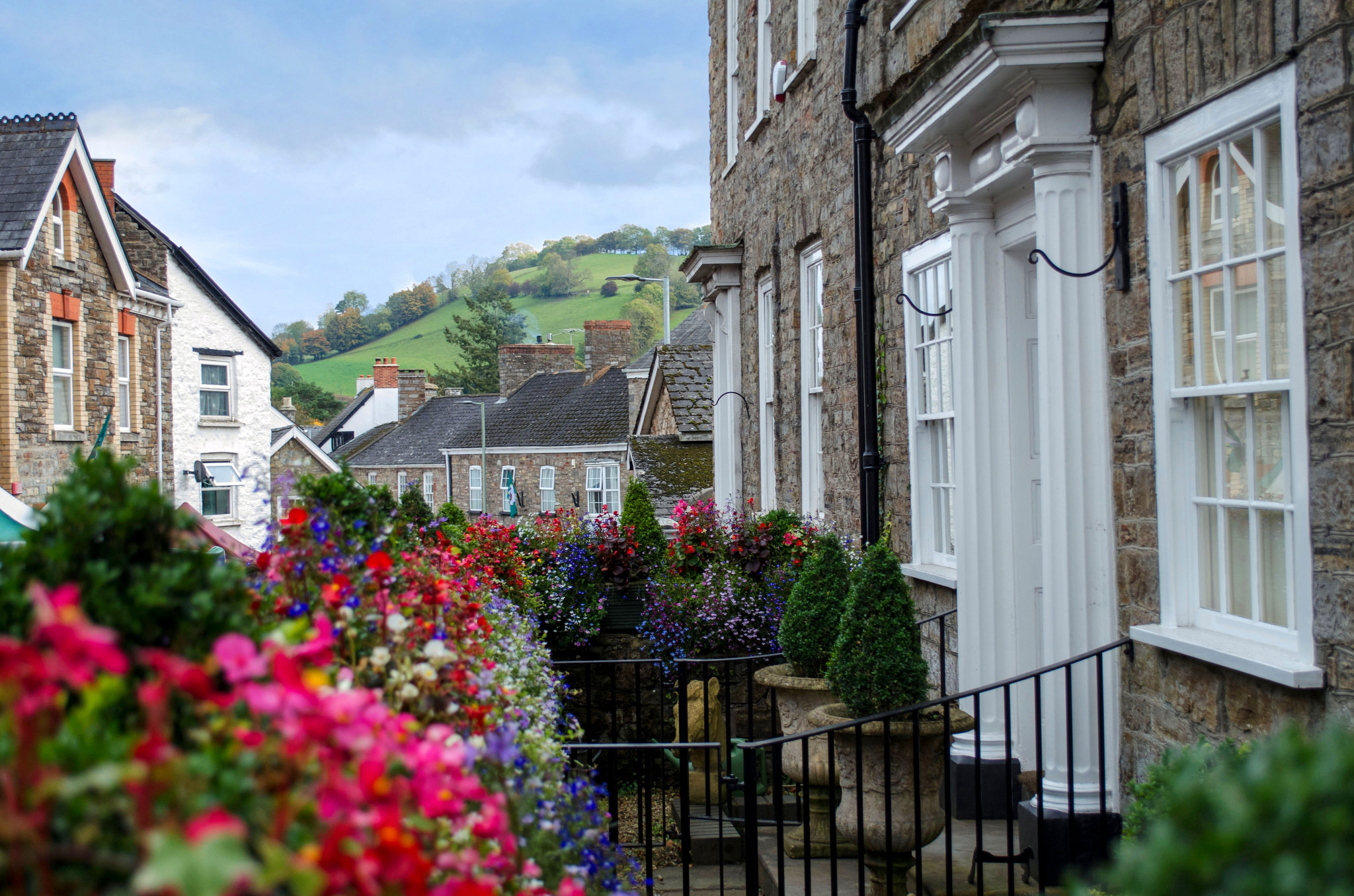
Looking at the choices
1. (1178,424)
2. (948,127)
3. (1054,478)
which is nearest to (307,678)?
(1178,424)

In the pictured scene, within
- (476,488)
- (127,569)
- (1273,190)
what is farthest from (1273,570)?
(476,488)

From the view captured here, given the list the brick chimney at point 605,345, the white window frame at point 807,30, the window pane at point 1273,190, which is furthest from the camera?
the brick chimney at point 605,345

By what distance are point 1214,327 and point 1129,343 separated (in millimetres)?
486

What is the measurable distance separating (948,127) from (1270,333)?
2.49 metres

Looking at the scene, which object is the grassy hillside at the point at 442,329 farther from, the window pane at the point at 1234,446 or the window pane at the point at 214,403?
the window pane at the point at 1234,446

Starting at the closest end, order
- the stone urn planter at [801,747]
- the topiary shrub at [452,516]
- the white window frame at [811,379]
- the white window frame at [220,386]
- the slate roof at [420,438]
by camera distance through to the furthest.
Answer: the stone urn planter at [801,747] → the white window frame at [811,379] → the topiary shrub at [452,516] → the white window frame at [220,386] → the slate roof at [420,438]

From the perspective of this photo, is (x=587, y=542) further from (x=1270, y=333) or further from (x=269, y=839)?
(x=269, y=839)

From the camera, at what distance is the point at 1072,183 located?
503 centimetres

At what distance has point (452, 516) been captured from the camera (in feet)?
35.3

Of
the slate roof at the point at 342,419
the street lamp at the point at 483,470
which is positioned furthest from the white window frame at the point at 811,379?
the slate roof at the point at 342,419

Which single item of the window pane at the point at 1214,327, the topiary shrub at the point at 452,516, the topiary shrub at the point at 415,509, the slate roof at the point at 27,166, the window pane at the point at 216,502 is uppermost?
the slate roof at the point at 27,166

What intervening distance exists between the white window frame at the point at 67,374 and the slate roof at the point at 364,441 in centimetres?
2849

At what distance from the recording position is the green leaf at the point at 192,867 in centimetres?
102

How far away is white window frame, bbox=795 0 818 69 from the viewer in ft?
31.5
